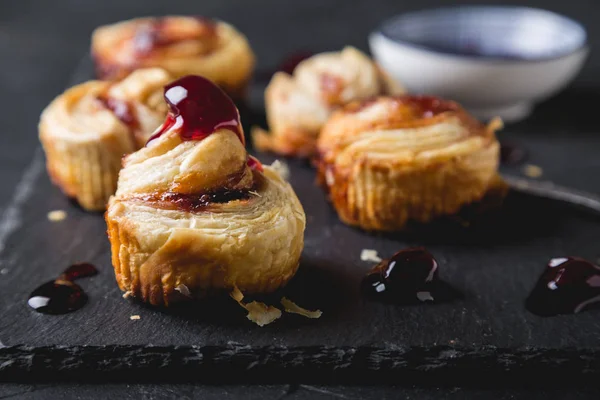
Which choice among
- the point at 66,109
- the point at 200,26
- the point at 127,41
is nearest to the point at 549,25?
the point at 200,26

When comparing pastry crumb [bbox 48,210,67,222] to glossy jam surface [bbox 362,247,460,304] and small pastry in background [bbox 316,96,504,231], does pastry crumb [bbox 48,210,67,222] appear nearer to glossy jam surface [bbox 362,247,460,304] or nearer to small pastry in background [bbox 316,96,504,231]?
small pastry in background [bbox 316,96,504,231]

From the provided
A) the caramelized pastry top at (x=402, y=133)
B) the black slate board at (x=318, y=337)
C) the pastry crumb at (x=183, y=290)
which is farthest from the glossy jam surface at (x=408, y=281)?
the pastry crumb at (x=183, y=290)

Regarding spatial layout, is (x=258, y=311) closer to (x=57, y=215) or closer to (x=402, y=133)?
(x=402, y=133)

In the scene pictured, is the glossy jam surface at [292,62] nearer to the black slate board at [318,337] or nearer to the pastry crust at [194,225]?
the black slate board at [318,337]

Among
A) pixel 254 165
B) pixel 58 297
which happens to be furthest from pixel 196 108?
pixel 58 297

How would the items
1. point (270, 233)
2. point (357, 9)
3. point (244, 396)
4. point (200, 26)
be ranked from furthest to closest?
point (357, 9), point (200, 26), point (270, 233), point (244, 396)

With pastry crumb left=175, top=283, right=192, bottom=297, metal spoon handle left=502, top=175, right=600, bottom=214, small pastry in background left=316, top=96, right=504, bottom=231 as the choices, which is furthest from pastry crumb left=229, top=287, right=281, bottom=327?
metal spoon handle left=502, top=175, right=600, bottom=214

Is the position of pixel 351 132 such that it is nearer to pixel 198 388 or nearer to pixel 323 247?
pixel 323 247
